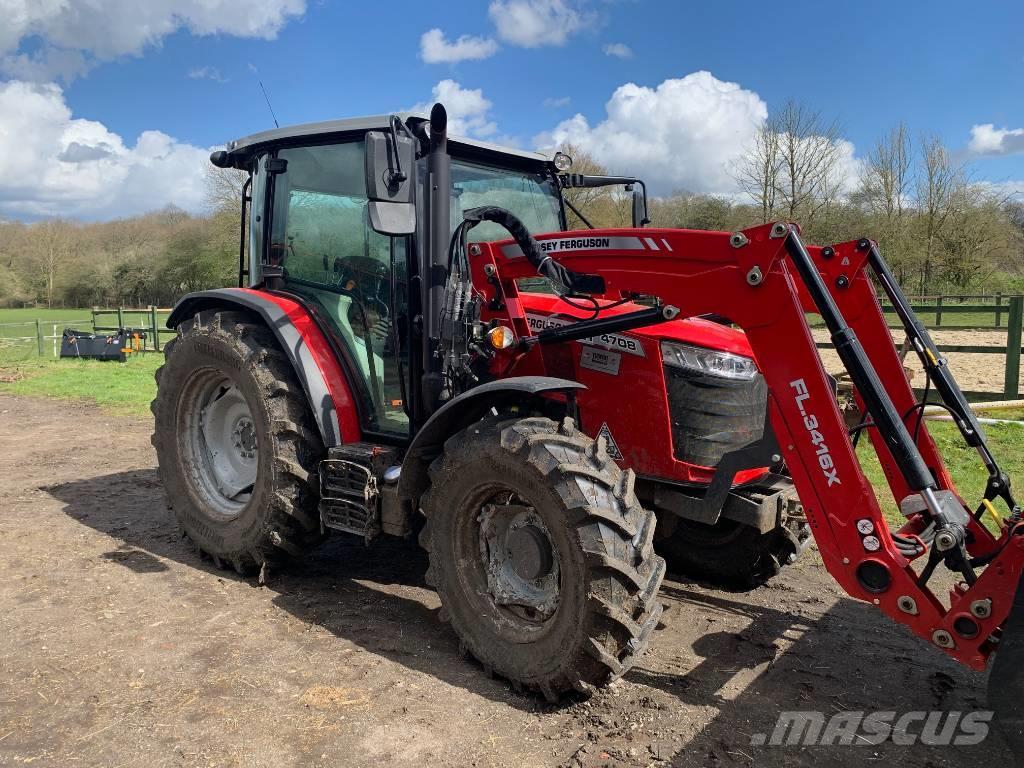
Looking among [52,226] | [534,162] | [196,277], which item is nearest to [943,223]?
[534,162]

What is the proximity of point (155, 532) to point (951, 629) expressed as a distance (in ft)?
16.0

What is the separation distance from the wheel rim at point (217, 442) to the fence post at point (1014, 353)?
953 cm

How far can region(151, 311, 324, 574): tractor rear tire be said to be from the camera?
420cm

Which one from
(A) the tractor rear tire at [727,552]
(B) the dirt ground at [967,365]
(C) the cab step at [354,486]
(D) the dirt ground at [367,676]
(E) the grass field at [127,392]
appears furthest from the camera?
(B) the dirt ground at [967,365]

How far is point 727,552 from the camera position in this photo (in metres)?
4.42

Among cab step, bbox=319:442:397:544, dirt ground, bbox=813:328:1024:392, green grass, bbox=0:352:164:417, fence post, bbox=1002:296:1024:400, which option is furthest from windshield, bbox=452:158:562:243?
fence post, bbox=1002:296:1024:400

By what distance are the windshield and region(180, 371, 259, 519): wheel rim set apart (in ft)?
6.15

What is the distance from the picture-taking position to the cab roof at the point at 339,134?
4.02 metres

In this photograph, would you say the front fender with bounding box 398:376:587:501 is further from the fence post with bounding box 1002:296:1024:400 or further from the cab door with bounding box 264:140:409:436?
the fence post with bounding box 1002:296:1024:400

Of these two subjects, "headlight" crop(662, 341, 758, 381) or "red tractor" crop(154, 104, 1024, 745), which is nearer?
"red tractor" crop(154, 104, 1024, 745)

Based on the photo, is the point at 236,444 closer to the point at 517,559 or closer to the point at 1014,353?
the point at 517,559

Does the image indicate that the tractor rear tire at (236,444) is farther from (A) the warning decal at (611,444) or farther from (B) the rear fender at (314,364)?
(A) the warning decal at (611,444)
